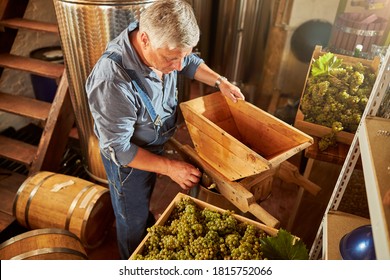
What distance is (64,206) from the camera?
251 cm

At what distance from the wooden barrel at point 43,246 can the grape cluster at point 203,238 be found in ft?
3.03

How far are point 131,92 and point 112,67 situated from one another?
160 millimetres

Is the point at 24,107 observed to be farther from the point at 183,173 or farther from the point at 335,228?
the point at 335,228

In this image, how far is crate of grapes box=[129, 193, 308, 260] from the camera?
1.26m

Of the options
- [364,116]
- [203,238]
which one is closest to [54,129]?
[203,238]

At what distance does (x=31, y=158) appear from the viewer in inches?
119

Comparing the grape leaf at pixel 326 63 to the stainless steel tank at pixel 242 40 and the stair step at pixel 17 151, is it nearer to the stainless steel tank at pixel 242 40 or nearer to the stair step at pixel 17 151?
the stainless steel tank at pixel 242 40

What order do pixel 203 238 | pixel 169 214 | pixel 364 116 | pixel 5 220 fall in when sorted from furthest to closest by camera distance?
pixel 5 220 < pixel 169 214 < pixel 203 238 < pixel 364 116

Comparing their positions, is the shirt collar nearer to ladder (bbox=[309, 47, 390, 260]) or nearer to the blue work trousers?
the blue work trousers

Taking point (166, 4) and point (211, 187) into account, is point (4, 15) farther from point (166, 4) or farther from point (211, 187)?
point (211, 187)

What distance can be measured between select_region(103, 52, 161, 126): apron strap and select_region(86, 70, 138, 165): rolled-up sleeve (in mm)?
77

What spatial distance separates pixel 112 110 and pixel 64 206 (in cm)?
129

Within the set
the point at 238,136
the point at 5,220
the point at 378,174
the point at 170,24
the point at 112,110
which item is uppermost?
the point at 170,24

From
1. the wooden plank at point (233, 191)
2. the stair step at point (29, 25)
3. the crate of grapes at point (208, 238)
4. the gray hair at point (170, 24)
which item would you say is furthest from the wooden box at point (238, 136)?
the stair step at point (29, 25)
